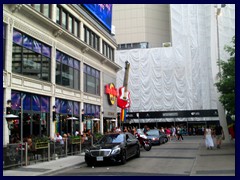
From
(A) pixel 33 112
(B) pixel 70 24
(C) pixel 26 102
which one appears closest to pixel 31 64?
(C) pixel 26 102

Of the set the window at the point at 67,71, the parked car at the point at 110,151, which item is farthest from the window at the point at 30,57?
the parked car at the point at 110,151

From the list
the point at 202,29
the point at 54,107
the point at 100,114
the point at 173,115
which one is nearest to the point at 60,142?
the point at 54,107

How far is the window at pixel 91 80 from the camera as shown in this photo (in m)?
33.6

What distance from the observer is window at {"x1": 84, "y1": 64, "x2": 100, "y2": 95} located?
110ft

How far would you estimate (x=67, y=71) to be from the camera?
1129 inches

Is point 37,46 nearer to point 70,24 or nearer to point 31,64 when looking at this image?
point 31,64

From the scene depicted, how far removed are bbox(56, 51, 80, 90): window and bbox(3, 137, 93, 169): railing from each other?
7948 millimetres

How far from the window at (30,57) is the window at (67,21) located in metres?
3.50

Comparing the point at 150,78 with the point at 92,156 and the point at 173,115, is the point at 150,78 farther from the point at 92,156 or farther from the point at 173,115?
the point at 92,156

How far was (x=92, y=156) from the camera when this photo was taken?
1442cm

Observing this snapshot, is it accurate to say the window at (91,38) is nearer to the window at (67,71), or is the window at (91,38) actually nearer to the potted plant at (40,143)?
the window at (67,71)

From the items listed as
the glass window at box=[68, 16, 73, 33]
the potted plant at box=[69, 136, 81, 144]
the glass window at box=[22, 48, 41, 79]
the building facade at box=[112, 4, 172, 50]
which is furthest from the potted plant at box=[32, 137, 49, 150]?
the building facade at box=[112, 4, 172, 50]

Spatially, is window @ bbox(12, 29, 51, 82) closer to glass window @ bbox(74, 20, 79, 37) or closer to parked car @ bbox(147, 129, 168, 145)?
glass window @ bbox(74, 20, 79, 37)

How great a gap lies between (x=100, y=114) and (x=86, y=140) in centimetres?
1568
